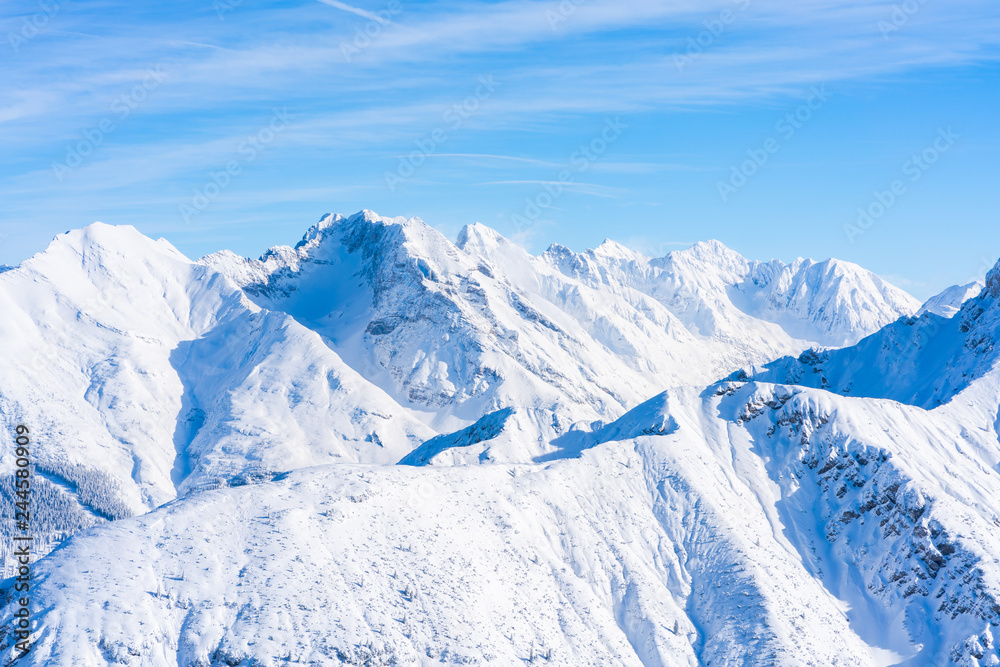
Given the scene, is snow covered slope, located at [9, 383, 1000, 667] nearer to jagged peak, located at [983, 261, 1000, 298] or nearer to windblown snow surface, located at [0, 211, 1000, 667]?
windblown snow surface, located at [0, 211, 1000, 667]

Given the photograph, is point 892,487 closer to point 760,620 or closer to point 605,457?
point 760,620

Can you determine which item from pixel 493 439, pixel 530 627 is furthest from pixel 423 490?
pixel 493 439

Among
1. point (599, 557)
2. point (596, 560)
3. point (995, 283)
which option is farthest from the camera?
point (995, 283)

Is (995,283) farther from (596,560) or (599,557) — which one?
(596,560)

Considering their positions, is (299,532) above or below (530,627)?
above

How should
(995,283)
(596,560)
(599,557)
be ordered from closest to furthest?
(596,560) → (599,557) → (995,283)

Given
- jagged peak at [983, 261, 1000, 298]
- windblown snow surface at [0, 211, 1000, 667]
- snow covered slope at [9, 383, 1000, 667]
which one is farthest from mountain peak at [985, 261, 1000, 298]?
snow covered slope at [9, 383, 1000, 667]

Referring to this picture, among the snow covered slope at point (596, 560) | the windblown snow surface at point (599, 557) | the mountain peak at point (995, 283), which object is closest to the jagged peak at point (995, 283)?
the mountain peak at point (995, 283)

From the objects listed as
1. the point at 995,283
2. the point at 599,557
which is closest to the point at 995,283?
the point at 995,283
